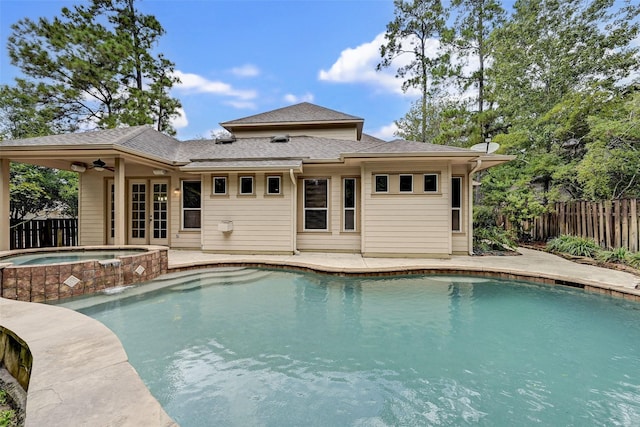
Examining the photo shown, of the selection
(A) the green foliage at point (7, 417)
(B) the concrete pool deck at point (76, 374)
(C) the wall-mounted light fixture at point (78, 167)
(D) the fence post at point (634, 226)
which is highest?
(C) the wall-mounted light fixture at point (78, 167)

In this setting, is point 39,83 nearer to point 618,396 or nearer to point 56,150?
point 56,150

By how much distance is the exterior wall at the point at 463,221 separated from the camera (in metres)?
7.79

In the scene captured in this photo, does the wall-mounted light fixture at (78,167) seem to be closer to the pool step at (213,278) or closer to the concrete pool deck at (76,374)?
the pool step at (213,278)

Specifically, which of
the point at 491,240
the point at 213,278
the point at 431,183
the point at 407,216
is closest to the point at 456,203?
the point at 431,183

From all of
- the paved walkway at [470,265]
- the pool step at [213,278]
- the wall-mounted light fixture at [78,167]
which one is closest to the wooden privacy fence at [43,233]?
the wall-mounted light fixture at [78,167]

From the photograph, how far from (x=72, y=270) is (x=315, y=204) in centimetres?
558

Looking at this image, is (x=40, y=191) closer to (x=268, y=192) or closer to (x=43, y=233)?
(x=43, y=233)

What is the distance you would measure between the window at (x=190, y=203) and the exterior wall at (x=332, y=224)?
3221 millimetres

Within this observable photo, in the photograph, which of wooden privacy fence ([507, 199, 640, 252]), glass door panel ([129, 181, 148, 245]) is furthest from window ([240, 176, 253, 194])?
wooden privacy fence ([507, 199, 640, 252])

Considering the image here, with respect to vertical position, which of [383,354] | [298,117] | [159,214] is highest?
[298,117]

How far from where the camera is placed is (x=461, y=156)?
268 inches

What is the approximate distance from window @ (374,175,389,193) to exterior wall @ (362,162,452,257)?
11 centimetres

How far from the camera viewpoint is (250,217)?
26.1 ft

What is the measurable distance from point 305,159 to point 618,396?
7.09 m
